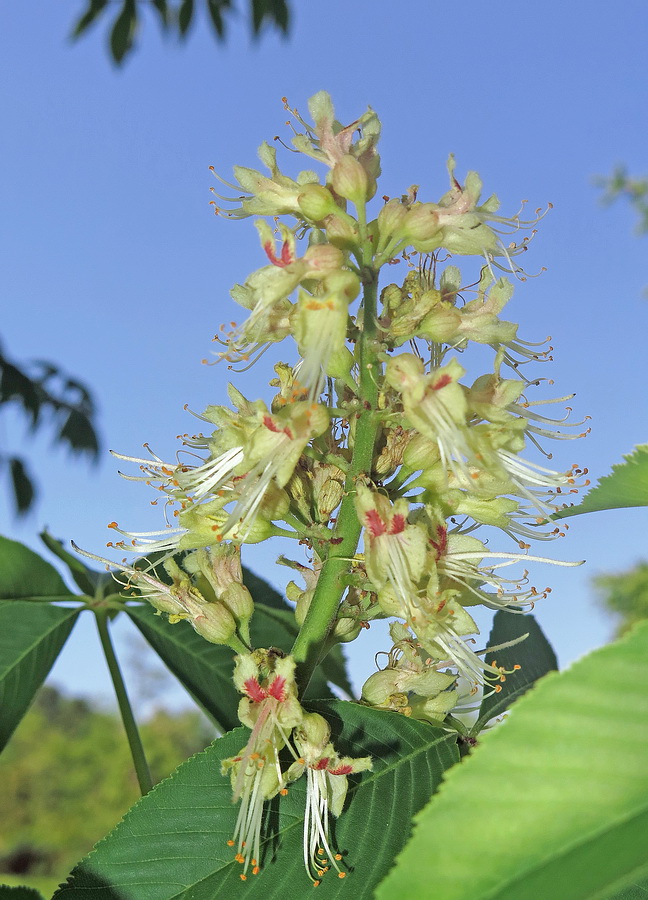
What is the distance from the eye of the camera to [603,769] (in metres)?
0.77

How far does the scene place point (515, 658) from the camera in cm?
194

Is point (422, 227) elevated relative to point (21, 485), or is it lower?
elevated

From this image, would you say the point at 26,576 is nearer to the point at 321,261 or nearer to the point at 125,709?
the point at 125,709

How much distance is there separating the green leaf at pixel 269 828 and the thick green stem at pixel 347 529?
109 mm

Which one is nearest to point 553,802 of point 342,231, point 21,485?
point 342,231

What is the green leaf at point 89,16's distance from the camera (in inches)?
194

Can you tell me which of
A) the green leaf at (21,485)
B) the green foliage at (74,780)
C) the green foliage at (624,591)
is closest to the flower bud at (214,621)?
the green leaf at (21,485)

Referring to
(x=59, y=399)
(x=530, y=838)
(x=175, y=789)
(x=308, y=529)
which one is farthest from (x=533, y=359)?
(x=59, y=399)

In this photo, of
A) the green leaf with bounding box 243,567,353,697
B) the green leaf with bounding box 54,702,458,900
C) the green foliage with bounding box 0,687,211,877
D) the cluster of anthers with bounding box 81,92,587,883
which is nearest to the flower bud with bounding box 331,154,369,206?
the cluster of anthers with bounding box 81,92,587,883

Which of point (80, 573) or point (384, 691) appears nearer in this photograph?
point (384, 691)

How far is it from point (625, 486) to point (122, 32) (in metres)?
4.62

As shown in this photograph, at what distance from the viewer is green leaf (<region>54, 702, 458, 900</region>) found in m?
1.35

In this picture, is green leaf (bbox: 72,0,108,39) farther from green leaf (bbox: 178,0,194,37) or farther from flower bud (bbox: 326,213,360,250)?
flower bud (bbox: 326,213,360,250)

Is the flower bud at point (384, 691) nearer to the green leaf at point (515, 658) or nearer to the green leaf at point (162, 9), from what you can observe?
the green leaf at point (515, 658)
